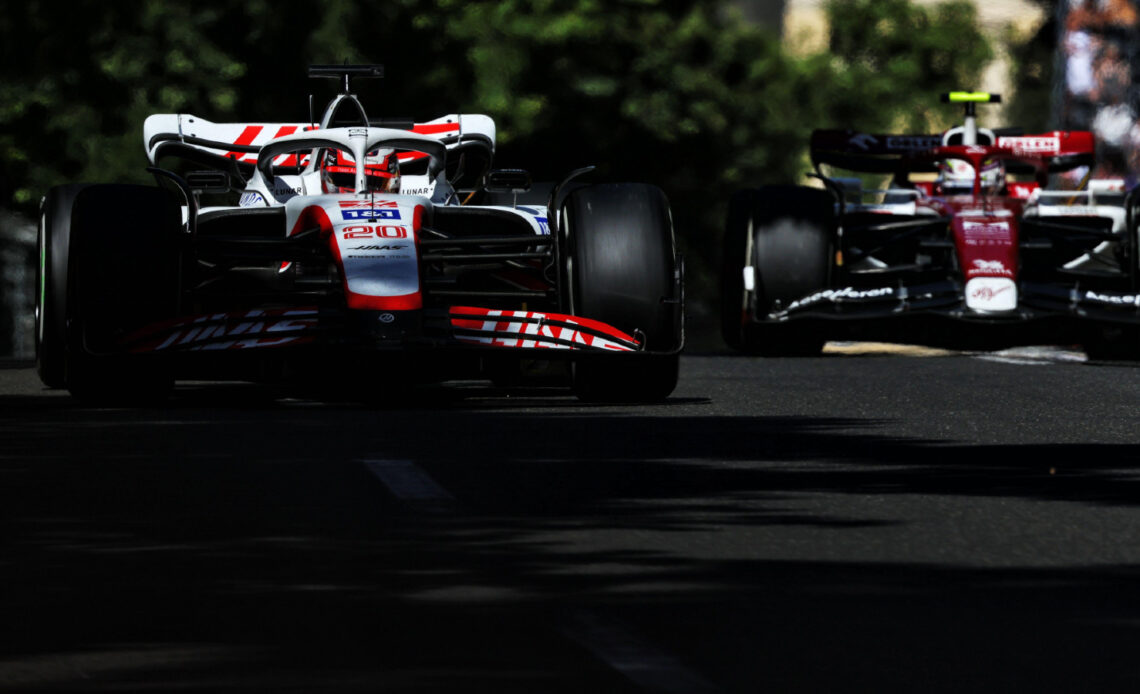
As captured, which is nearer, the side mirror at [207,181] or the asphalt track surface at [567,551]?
the asphalt track surface at [567,551]

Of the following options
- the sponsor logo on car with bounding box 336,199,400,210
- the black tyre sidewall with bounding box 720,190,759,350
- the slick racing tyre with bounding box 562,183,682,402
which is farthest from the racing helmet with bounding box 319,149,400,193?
the black tyre sidewall with bounding box 720,190,759,350

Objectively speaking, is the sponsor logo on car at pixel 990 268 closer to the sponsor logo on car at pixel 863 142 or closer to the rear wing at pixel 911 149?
the rear wing at pixel 911 149

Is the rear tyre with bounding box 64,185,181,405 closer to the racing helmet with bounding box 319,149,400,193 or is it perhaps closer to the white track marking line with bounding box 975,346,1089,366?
the racing helmet with bounding box 319,149,400,193

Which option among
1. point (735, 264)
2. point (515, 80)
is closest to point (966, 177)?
point (735, 264)

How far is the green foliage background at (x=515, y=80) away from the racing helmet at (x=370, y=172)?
964 inches

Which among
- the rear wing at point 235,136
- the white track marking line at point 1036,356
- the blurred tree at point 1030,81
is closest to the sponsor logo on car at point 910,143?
the white track marking line at point 1036,356

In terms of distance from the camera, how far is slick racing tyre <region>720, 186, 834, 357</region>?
19516 mm

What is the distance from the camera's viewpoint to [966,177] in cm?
2206

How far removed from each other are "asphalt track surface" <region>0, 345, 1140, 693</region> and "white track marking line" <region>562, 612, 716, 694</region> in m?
0.01

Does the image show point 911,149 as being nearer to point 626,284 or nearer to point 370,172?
point 370,172

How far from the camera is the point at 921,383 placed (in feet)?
52.2

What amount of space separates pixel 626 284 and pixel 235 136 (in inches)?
185

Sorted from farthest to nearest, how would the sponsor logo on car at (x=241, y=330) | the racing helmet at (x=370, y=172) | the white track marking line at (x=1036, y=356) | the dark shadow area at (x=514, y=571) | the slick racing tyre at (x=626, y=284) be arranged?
1. the white track marking line at (x=1036, y=356)
2. the racing helmet at (x=370, y=172)
3. the slick racing tyre at (x=626, y=284)
4. the sponsor logo on car at (x=241, y=330)
5. the dark shadow area at (x=514, y=571)

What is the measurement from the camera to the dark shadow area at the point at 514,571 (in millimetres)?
5949
